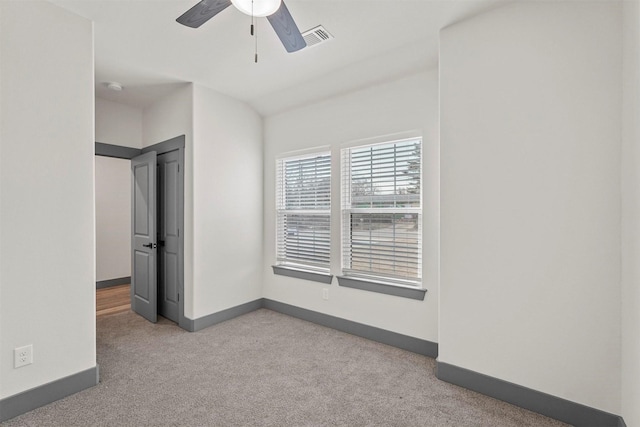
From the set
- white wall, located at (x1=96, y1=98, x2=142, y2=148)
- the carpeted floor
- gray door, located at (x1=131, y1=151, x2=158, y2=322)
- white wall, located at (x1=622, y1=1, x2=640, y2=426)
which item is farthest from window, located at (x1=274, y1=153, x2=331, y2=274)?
white wall, located at (x1=622, y1=1, x2=640, y2=426)

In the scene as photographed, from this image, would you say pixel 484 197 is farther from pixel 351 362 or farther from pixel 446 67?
pixel 351 362

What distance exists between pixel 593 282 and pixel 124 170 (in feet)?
22.0

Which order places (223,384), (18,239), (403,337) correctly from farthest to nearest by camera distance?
1. (403,337)
2. (223,384)
3. (18,239)

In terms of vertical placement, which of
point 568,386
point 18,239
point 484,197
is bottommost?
point 568,386

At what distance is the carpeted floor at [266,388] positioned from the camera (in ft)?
6.31

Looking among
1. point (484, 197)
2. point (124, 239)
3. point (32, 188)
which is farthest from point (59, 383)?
point (124, 239)

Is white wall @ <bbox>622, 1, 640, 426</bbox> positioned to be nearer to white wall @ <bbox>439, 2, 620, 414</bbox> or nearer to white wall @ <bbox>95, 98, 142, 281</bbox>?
white wall @ <bbox>439, 2, 620, 414</bbox>

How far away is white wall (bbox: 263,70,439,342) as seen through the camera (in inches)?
110

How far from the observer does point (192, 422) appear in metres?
1.88

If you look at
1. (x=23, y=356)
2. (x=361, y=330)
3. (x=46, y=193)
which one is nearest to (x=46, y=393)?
(x=23, y=356)

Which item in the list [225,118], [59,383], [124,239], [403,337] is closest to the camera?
[59,383]

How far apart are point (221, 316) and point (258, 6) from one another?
10.3 feet

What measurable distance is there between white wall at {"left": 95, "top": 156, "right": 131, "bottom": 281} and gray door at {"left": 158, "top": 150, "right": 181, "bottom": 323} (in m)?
2.35

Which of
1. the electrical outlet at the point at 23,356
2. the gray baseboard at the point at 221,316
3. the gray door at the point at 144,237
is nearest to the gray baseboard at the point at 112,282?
the gray door at the point at 144,237
